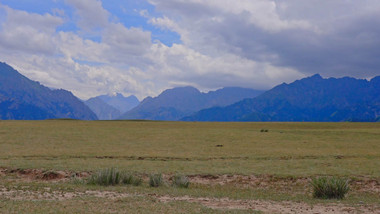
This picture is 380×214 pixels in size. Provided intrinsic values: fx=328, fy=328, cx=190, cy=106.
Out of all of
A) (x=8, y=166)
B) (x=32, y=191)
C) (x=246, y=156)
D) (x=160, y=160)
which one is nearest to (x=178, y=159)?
(x=160, y=160)

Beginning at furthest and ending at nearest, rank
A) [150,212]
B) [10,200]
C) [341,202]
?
[341,202] → [10,200] → [150,212]

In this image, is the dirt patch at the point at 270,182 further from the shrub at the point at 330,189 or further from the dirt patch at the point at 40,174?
the dirt patch at the point at 40,174

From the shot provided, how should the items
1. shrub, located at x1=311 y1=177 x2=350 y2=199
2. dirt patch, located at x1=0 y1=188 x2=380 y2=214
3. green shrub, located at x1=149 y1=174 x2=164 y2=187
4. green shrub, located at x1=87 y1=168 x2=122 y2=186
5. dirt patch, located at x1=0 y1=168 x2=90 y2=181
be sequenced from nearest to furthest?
1. dirt patch, located at x1=0 y1=188 x2=380 y2=214
2. shrub, located at x1=311 y1=177 x2=350 y2=199
3. green shrub, located at x1=87 y1=168 x2=122 y2=186
4. green shrub, located at x1=149 y1=174 x2=164 y2=187
5. dirt patch, located at x1=0 y1=168 x2=90 y2=181

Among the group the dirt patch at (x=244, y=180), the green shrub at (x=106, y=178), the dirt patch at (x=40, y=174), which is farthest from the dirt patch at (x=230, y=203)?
the dirt patch at (x=40, y=174)

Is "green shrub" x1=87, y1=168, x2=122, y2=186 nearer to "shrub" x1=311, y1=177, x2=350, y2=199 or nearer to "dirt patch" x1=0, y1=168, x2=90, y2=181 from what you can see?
"dirt patch" x1=0, y1=168, x2=90, y2=181

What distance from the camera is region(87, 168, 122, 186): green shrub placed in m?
22.1

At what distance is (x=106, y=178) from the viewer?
72.9 feet

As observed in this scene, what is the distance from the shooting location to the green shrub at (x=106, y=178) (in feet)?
72.6

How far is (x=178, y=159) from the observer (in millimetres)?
36219

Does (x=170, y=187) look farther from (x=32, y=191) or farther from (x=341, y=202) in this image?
(x=341, y=202)

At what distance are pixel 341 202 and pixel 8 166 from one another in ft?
88.5

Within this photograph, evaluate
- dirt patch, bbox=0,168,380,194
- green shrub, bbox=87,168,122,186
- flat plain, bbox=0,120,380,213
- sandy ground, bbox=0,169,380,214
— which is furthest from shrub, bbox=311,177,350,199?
green shrub, bbox=87,168,122,186

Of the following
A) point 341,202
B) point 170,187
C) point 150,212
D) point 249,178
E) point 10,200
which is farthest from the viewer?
point 249,178

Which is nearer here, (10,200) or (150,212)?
(150,212)
